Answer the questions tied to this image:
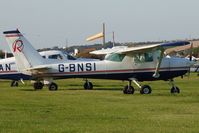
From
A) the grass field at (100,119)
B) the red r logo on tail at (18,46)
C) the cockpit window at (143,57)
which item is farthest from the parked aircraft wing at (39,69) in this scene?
the grass field at (100,119)

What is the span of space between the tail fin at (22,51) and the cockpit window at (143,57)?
5.54m

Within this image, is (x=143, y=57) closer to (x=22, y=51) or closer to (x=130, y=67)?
(x=130, y=67)

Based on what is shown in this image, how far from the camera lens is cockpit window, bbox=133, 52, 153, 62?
26453mm

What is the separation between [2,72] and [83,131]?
76.1 feet

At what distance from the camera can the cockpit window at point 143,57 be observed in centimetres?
2645

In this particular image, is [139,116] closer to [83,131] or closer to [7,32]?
[83,131]

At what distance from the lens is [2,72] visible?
110 ft

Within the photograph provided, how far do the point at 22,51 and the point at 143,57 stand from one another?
708 cm

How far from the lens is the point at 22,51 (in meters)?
30.2

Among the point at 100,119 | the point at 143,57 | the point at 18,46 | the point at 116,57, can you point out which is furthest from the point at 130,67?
the point at 100,119

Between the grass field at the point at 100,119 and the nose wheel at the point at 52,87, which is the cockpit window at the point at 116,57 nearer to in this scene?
the nose wheel at the point at 52,87

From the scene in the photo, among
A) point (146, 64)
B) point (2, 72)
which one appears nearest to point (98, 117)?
point (146, 64)

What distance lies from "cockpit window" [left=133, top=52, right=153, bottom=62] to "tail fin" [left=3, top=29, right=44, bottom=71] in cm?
554

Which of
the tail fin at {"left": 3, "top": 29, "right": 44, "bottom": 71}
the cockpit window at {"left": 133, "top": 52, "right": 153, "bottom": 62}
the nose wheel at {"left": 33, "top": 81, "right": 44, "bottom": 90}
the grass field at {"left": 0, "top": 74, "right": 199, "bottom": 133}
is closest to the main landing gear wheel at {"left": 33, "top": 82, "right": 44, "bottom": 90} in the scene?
the nose wheel at {"left": 33, "top": 81, "right": 44, "bottom": 90}
